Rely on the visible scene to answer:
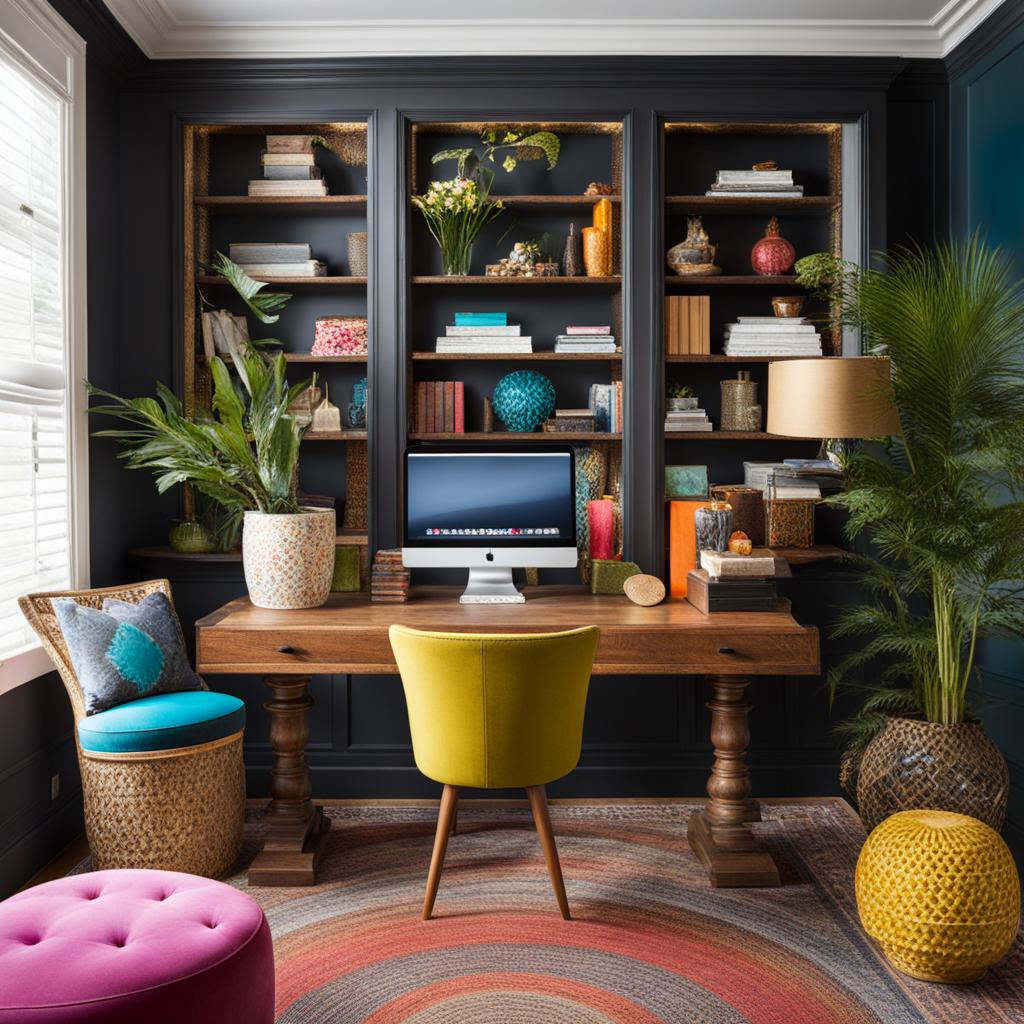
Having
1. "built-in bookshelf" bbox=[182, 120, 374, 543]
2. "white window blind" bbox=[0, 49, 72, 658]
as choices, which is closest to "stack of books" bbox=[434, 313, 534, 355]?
"built-in bookshelf" bbox=[182, 120, 374, 543]

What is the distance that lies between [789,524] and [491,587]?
1229 millimetres

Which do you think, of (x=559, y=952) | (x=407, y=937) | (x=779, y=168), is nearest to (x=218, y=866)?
(x=407, y=937)

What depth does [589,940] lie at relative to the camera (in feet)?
8.27

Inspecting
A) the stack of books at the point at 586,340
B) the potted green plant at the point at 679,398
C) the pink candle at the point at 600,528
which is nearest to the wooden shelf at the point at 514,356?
the stack of books at the point at 586,340

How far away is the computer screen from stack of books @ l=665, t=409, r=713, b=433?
0.55 m

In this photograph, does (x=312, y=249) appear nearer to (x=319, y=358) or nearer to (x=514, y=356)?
(x=319, y=358)

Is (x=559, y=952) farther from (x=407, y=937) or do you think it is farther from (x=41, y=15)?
→ (x=41, y=15)

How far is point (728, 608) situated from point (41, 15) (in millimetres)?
2815

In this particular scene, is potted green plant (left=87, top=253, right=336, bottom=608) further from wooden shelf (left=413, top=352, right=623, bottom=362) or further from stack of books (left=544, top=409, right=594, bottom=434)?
stack of books (left=544, top=409, right=594, bottom=434)

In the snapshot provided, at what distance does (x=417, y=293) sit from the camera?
3.88 metres

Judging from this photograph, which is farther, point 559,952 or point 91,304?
point 91,304

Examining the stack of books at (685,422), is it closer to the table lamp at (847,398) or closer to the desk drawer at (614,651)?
the table lamp at (847,398)

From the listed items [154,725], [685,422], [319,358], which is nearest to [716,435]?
[685,422]

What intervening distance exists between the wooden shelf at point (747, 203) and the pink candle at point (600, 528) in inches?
48.0
